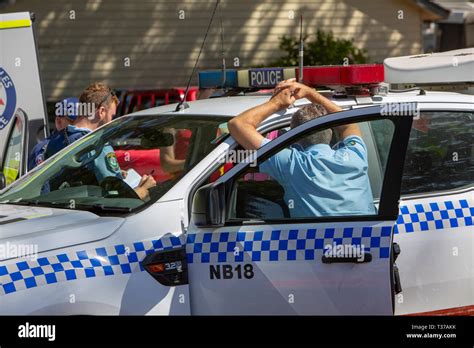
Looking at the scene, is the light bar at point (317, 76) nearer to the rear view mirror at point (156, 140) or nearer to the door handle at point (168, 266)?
the rear view mirror at point (156, 140)

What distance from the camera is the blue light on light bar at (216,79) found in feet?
17.1


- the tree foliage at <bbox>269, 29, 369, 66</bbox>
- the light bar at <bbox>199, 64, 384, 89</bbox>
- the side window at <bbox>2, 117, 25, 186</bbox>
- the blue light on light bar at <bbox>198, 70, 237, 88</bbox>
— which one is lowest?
the tree foliage at <bbox>269, 29, 369, 66</bbox>

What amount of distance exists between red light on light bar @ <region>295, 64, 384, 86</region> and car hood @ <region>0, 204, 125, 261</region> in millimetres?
1278

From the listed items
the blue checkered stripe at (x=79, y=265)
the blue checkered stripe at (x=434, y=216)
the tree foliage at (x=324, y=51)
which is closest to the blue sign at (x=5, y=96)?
the blue checkered stripe at (x=79, y=265)

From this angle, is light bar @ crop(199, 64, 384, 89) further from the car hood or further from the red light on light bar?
the car hood

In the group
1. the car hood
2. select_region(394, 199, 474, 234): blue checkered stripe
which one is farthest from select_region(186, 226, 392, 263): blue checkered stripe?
the car hood

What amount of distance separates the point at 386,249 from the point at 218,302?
2.42 feet

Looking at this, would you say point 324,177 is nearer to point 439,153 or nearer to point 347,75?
point 439,153

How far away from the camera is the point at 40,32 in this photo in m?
18.6

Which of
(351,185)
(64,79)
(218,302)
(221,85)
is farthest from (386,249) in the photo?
(64,79)

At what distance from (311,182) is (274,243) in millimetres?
329

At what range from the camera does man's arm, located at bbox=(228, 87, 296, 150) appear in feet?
13.7

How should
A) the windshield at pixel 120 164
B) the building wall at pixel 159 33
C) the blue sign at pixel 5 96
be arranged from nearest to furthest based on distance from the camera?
the windshield at pixel 120 164
the blue sign at pixel 5 96
the building wall at pixel 159 33

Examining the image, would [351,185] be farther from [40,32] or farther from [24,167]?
[40,32]
